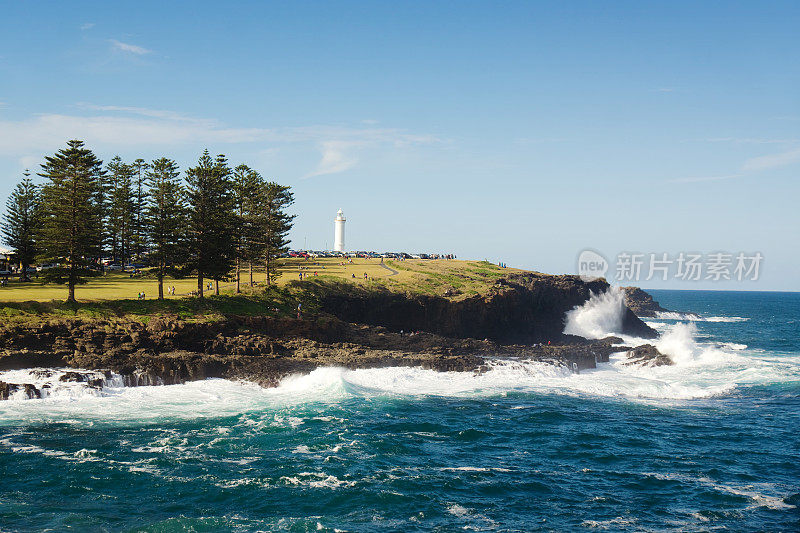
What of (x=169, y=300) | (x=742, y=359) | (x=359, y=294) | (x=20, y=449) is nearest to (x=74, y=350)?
(x=169, y=300)

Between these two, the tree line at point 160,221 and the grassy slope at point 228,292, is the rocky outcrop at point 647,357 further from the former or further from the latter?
the tree line at point 160,221

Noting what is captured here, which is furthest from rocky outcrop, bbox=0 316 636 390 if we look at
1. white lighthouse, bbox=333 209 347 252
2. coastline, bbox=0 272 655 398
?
white lighthouse, bbox=333 209 347 252

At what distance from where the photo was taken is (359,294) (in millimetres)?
→ 58906

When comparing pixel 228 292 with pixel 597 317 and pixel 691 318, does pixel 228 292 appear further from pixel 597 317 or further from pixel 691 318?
pixel 691 318

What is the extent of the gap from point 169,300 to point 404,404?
947 inches

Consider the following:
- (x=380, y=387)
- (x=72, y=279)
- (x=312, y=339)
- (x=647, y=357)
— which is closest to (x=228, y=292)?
(x=312, y=339)

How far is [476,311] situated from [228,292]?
2598cm

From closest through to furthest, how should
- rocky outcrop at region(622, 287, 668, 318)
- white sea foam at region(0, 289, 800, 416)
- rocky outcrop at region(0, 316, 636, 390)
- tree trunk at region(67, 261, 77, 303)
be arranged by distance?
white sea foam at region(0, 289, 800, 416)
rocky outcrop at region(0, 316, 636, 390)
tree trunk at region(67, 261, 77, 303)
rocky outcrop at region(622, 287, 668, 318)

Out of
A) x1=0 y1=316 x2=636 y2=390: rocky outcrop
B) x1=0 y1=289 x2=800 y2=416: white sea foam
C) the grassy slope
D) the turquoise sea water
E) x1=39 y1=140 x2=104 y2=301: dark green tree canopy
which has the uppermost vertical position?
x1=39 y1=140 x2=104 y2=301: dark green tree canopy

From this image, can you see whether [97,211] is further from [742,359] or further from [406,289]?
[742,359]

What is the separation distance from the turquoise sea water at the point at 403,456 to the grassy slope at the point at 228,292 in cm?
1034

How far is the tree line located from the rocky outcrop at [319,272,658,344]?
9.50 m

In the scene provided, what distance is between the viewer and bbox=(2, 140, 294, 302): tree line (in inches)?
1784

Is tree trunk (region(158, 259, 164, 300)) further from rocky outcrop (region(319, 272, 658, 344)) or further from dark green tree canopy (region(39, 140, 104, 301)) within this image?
rocky outcrop (region(319, 272, 658, 344))
